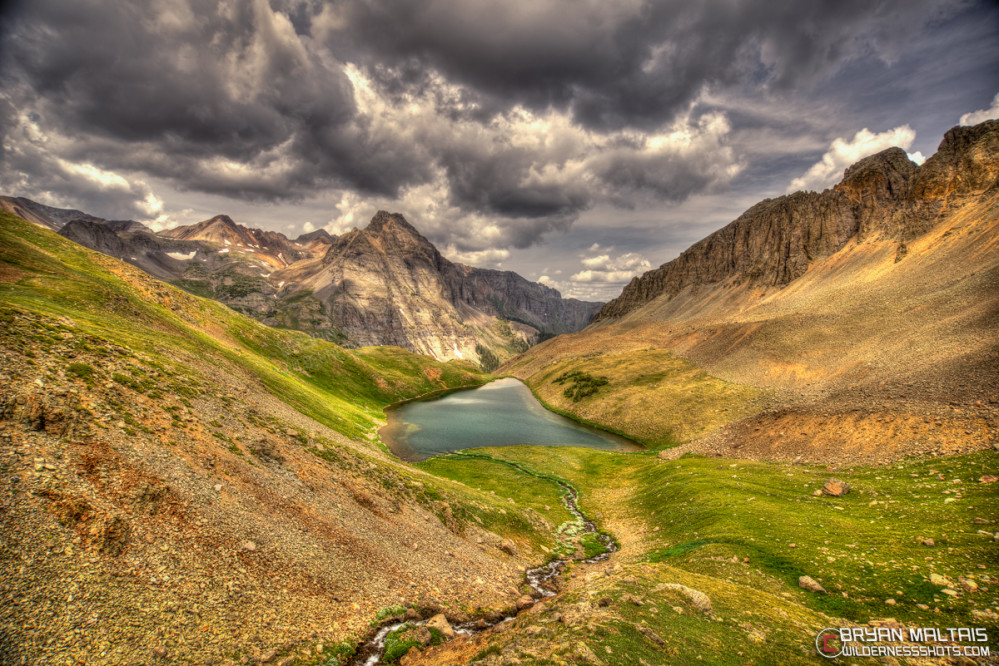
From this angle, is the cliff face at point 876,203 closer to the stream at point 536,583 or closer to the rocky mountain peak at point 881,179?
the rocky mountain peak at point 881,179

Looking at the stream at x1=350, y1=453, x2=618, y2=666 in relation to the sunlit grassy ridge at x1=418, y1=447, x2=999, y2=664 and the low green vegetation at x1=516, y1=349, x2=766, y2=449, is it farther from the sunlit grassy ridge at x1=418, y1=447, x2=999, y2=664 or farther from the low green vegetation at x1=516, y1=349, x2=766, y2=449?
the low green vegetation at x1=516, y1=349, x2=766, y2=449

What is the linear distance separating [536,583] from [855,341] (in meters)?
83.0

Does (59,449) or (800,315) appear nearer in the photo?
(59,449)

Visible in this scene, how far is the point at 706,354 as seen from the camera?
115 m

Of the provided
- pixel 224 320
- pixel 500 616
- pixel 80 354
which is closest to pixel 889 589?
pixel 500 616

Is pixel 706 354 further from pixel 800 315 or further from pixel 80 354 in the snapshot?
pixel 80 354

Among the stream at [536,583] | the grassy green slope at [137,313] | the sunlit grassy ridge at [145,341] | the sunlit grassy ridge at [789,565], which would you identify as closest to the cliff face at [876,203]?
the sunlit grassy ridge at [789,565]

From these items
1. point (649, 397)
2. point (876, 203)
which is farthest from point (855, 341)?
point (876, 203)

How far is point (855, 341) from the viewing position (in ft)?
242

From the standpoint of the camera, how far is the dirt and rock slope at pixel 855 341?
39.9 metres

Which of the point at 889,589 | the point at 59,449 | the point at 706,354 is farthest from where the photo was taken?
the point at 706,354

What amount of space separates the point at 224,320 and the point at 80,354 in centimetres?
8416

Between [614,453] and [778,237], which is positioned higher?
[778,237]

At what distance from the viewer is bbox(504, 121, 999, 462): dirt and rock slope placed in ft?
131
